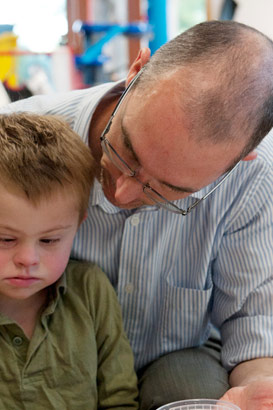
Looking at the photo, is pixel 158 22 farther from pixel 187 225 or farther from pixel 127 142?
pixel 127 142

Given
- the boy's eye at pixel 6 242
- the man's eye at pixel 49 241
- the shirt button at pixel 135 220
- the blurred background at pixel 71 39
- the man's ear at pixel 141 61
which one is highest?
the man's ear at pixel 141 61

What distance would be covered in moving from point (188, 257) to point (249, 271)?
156 mm

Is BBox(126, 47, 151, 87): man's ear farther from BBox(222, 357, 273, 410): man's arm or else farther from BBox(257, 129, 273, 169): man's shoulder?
BBox(222, 357, 273, 410): man's arm

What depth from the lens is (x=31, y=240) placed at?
4.34ft

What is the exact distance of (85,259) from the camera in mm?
1634

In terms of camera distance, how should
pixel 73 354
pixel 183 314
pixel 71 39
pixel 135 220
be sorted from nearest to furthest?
pixel 73 354, pixel 135 220, pixel 183 314, pixel 71 39

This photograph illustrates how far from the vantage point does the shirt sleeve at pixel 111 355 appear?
4.87ft

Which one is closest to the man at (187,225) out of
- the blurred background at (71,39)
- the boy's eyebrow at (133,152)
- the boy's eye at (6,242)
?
the boy's eyebrow at (133,152)

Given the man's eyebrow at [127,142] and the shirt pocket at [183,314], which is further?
the shirt pocket at [183,314]

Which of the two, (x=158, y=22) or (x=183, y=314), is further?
(x=158, y=22)

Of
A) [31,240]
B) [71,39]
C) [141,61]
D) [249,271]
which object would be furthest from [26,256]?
[71,39]

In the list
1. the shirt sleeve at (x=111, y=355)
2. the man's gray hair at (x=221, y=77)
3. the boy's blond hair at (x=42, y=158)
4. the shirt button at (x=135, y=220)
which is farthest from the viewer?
the shirt button at (x=135, y=220)

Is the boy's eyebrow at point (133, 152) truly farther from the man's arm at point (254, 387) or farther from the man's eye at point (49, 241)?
the man's arm at point (254, 387)

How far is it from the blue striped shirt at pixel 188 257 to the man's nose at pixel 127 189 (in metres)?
0.20
